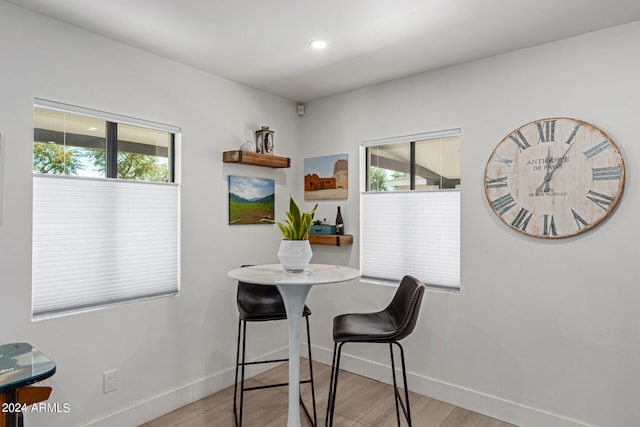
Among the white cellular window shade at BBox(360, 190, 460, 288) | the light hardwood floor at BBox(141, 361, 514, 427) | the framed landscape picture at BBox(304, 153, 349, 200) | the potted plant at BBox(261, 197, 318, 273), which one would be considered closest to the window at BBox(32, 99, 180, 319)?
the light hardwood floor at BBox(141, 361, 514, 427)

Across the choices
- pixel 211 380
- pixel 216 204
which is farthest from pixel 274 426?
pixel 216 204

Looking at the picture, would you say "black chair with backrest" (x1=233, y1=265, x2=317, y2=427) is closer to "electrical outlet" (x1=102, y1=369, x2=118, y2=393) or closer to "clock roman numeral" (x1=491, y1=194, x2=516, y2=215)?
"electrical outlet" (x1=102, y1=369, x2=118, y2=393)

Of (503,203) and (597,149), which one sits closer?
(597,149)

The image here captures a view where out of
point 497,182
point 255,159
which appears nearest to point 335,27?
point 255,159

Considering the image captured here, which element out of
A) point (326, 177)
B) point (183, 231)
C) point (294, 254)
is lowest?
point (294, 254)

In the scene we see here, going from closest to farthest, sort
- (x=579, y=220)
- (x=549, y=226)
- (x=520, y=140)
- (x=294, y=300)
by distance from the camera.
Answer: (x=294, y=300) < (x=579, y=220) < (x=549, y=226) < (x=520, y=140)

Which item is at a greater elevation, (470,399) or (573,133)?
(573,133)

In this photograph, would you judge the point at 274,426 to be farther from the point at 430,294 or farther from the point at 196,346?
the point at 430,294

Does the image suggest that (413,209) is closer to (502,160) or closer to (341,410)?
(502,160)

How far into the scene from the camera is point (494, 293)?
9.03 feet

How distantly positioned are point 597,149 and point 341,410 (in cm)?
244

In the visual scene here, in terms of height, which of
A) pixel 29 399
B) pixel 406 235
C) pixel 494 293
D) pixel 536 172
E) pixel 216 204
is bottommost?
pixel 29 399

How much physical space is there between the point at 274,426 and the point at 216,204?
1.71 m

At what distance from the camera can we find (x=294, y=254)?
92.9 inches
